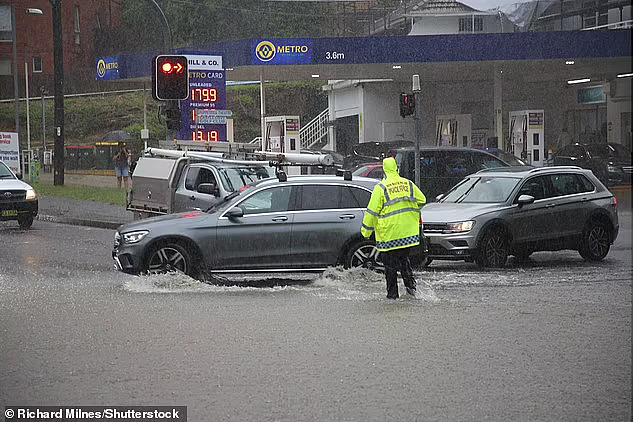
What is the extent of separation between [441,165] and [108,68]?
66.0 feet

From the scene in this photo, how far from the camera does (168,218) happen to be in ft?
47.9

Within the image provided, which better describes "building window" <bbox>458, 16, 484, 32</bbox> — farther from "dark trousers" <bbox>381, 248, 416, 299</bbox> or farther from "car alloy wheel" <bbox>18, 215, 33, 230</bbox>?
"dark trousers" <bbox>381, 248, 416, 299</bbox>

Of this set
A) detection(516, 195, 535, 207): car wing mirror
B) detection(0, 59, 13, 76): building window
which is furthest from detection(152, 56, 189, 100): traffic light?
detection(0, 59, 13, 76): building window

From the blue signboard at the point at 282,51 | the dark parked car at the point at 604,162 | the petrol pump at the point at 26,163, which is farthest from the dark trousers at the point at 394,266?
the petrol pump at the point at 26,163

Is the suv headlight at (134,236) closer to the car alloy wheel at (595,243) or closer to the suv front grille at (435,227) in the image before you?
the suv front grille at (435,227)

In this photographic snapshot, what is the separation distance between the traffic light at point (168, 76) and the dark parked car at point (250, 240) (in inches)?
269

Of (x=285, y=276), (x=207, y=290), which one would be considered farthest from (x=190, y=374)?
(x=285, y=276)

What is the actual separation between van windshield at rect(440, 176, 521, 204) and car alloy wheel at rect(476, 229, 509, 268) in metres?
0.71

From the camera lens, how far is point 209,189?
1816cm

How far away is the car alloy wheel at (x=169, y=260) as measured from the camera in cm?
A: 1433

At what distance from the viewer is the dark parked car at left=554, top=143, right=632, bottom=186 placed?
37.1 metres

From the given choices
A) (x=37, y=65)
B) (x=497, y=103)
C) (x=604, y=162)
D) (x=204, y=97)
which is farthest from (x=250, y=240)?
(x=37, y=65)

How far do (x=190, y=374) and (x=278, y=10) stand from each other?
6700cm

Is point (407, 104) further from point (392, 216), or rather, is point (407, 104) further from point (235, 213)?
point (392, 216)
